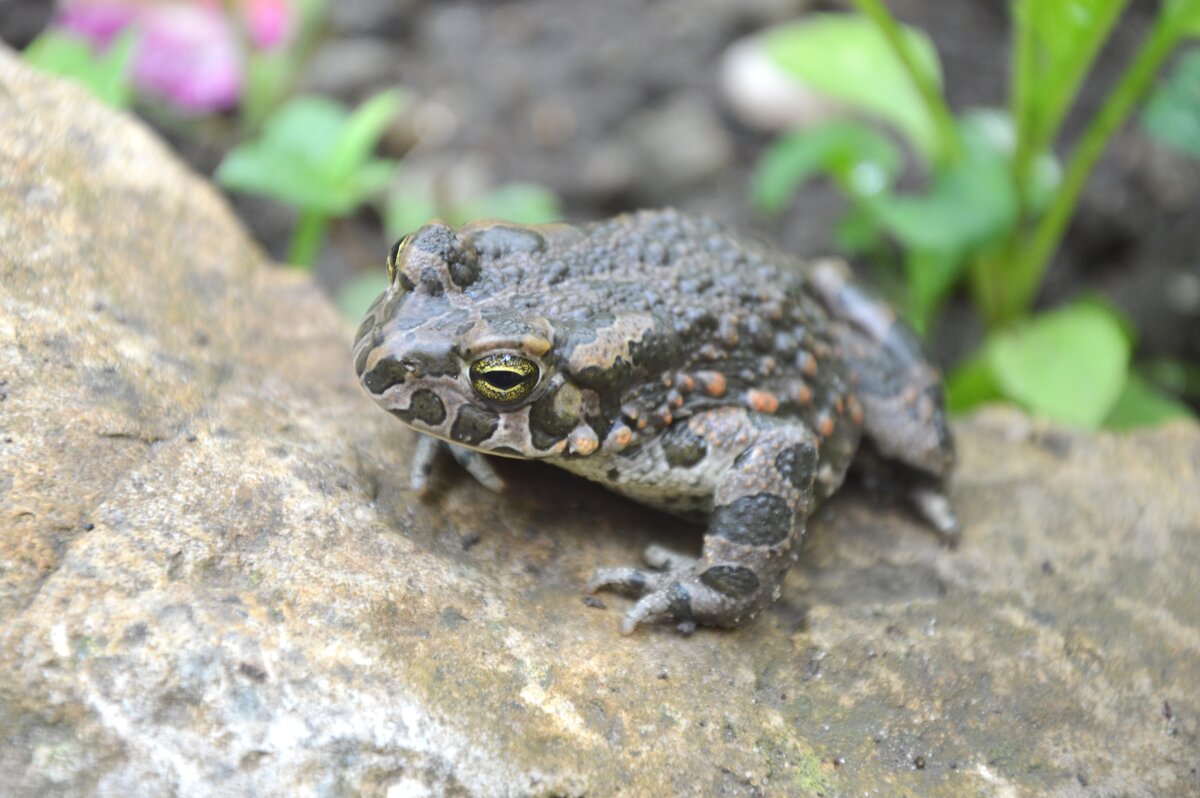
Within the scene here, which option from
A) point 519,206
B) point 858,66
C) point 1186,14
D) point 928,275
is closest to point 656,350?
point 519,206

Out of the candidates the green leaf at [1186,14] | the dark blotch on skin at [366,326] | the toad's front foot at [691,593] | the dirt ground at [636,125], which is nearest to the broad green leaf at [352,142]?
the dirt ground at [636,125]

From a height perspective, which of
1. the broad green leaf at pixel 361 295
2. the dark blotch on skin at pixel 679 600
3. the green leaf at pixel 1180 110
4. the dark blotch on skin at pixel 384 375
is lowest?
the broad green leaf at pixel 361 295

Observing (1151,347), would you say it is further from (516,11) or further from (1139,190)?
(516,11)

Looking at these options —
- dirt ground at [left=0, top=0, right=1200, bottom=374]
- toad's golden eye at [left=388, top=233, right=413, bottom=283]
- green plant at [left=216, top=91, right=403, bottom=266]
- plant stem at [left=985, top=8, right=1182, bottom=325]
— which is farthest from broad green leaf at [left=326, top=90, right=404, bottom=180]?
plant stem at [left=985, top=8, right=1182, bottom=325]

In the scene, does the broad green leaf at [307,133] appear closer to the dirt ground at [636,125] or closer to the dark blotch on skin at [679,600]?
the dirt ground at [636,125]

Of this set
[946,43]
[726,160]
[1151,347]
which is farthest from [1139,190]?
[726,160]

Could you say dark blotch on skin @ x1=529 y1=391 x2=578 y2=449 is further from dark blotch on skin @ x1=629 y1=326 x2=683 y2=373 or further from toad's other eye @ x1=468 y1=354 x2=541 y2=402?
dark blotch on skin @ x1=629 y1=326 x2=683 y2=373

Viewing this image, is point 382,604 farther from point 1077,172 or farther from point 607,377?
point 1077,172
